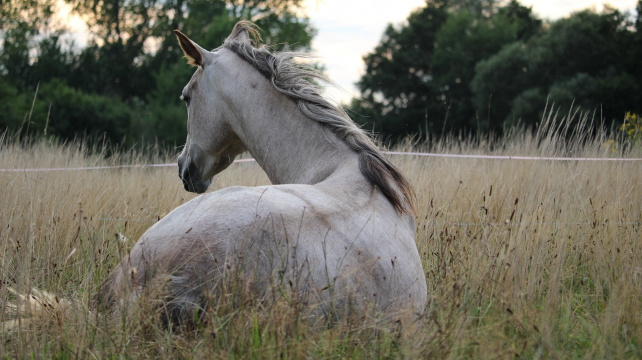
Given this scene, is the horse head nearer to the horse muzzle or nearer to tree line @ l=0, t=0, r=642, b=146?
the horse muzzle

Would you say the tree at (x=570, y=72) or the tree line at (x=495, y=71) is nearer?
the tree at (x=570, y=72)

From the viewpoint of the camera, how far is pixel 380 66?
1398 inches

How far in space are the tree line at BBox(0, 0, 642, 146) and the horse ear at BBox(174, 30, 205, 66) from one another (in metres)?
20.4

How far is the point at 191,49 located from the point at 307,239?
2135mm

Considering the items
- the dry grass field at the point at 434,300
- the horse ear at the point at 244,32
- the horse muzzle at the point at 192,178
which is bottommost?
the dry grass field at the point at 434,300

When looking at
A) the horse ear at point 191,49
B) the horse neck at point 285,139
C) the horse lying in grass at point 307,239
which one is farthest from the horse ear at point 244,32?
the horse lying in grass at point 307,239

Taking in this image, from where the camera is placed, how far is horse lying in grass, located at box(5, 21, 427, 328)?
239 cm

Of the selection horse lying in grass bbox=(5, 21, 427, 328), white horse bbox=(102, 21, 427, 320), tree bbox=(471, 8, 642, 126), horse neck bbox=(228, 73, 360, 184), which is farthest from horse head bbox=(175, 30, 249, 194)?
tree bbox=(471, 8, 642, 126)

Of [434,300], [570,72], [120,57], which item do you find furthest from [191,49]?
[120,57]

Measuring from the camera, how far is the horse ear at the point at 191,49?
4.07 m

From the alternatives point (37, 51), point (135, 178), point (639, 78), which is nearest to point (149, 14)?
point (37, 51)

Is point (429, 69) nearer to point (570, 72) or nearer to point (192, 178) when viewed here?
point (570, 72)

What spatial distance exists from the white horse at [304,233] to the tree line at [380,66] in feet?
68.6

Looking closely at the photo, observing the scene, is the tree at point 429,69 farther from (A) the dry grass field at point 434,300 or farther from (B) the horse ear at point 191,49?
(B) the horse ear at point 191,49
